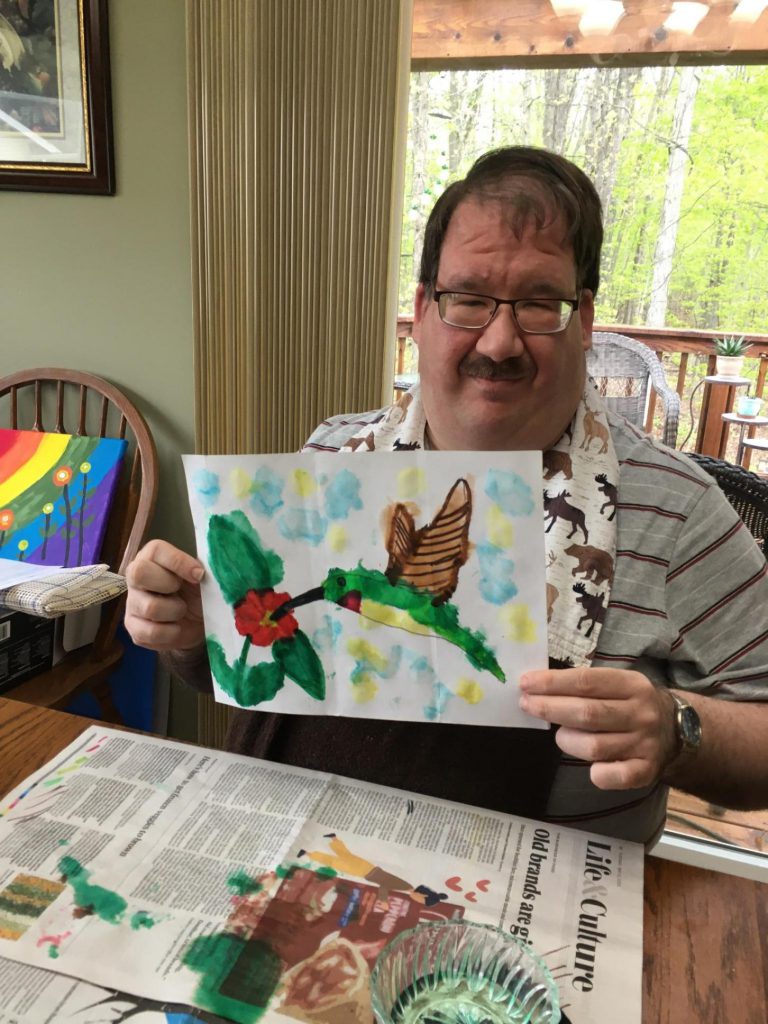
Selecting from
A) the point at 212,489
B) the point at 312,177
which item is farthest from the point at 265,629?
the point at 312,177

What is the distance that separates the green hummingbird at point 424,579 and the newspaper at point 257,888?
0.60 feet

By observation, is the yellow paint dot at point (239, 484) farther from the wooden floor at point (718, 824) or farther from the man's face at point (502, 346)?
the wooden floor at point (718, 824)

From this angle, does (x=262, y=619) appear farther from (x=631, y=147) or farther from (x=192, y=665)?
(x=631, y=147)

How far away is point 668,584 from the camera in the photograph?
903 millimetres

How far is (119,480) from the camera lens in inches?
69.1

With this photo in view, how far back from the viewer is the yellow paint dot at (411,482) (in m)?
0.72

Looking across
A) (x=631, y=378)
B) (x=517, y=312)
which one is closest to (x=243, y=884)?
(x=517, y=312)

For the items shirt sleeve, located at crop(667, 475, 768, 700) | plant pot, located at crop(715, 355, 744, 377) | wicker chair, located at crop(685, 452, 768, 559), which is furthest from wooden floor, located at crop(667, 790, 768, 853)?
plant pot, located at crop(715, 355, 744, 377)

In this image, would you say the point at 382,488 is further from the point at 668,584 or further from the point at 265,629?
the point at 668,584

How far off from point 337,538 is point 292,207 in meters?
1.06

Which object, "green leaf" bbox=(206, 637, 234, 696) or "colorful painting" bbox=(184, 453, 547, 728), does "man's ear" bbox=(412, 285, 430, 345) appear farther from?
"green leaf" bbox=(206, 637, 234, 696)

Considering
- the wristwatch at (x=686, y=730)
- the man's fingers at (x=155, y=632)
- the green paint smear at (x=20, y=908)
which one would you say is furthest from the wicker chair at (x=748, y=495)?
the green paint smear at (x=20, y=908)

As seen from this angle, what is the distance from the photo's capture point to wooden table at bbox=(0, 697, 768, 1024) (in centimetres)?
57

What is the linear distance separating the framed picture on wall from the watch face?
164 cm
